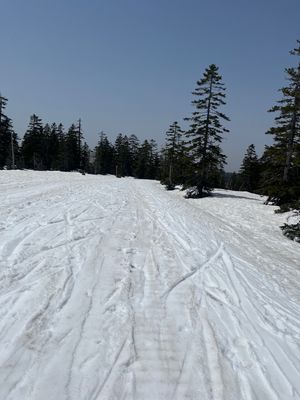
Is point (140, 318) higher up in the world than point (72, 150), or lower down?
lower down

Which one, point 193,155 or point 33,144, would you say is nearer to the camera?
point 193,155

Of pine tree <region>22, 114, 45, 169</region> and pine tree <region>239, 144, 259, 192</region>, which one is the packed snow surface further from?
pine tree <region>22, 114, 45, 169</region>

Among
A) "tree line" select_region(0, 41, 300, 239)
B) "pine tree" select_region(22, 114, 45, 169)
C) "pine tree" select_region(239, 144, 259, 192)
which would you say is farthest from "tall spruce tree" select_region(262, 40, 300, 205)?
"pine tree" select_region(22, 114, 45, 169)

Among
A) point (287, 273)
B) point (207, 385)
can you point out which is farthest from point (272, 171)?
point (207, 385)

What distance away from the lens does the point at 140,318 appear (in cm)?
398

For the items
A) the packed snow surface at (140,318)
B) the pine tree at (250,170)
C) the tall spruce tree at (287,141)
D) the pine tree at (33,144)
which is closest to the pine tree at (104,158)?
the pine tree at (33,144)

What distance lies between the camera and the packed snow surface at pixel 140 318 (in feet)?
9.50

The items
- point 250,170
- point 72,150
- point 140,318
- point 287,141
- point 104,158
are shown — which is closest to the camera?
point 140,318

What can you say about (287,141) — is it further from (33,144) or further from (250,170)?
(33,144)

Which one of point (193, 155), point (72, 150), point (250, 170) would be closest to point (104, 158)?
point (72, 150)

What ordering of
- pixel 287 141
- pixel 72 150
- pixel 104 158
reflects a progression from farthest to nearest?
pixel 104 158
pixel 72 150
pixel 287 141

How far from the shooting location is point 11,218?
8.62 metres

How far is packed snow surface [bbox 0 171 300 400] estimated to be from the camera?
2.89m

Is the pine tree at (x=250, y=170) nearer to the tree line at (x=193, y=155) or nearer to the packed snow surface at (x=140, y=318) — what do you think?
the tree line at (x=193, y=155)
